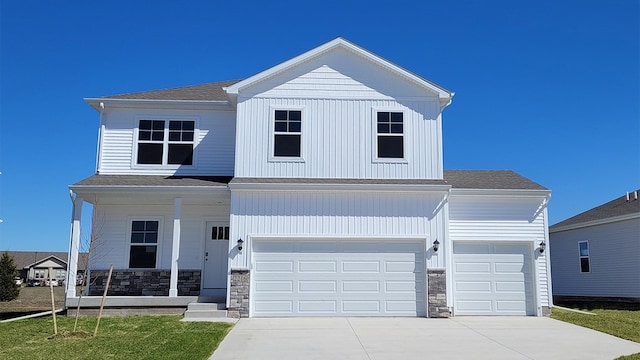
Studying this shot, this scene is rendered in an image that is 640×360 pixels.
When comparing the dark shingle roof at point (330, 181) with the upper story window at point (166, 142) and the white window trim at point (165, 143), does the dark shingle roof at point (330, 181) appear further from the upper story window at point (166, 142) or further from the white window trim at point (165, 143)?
the upper story window at point (166, 142)

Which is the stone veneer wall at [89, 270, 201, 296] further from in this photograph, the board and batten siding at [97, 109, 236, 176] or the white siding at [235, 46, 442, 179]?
the white siding at [235, 46, 442, 179]

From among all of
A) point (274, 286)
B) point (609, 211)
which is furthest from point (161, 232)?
point (609, 211)

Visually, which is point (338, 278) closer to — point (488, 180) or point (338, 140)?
point (338, 140)

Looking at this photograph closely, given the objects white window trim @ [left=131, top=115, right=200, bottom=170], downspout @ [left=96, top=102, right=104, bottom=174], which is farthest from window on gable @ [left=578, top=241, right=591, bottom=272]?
downspout @ [left=96, top=102, right=104, bottom=174]

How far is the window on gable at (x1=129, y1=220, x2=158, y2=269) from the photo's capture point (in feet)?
52.0

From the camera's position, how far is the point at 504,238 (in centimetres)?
1529

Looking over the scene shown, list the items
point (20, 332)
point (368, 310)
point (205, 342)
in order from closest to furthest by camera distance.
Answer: point (205, 342) → point (20, 332) → point (368, 310)

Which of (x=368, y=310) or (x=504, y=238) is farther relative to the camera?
(x=504, y=238)

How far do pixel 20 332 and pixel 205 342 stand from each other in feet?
14.5

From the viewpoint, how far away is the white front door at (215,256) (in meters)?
15.8

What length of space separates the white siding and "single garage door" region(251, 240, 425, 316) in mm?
2004

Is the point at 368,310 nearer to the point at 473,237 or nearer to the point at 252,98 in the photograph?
the point at 473,237

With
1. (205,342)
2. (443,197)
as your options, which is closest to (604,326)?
(443,197)

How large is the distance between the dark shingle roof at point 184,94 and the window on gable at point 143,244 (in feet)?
12.8
